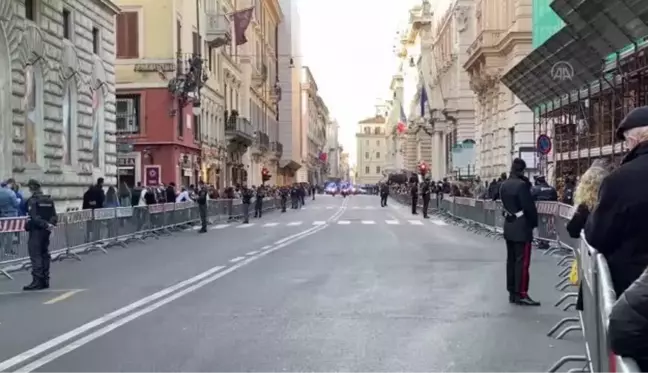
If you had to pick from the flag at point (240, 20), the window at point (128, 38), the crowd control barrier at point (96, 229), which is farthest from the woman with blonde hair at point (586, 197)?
the flag at point (240, 20)

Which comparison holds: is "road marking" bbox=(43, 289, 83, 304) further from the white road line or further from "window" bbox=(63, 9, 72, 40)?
"window" bbox=(63, 9, 72, 40)

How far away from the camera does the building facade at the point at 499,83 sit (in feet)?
136

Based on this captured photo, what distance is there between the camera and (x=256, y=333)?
9.23 metres

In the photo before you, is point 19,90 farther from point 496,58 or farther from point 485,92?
point 485,92

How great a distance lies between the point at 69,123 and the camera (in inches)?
1174

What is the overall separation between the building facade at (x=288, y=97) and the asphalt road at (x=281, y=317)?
86627mm

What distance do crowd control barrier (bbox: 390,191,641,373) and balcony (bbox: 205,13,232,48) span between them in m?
15.4

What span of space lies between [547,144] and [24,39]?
15109mm

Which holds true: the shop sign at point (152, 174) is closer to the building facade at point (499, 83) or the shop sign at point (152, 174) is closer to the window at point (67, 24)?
the window at point (67, 24)

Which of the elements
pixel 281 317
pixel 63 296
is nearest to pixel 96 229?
pixel 63 296

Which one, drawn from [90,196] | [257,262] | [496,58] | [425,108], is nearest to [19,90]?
[90,196]

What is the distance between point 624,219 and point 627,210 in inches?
2.9

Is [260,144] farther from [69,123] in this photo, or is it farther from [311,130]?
[311,130]

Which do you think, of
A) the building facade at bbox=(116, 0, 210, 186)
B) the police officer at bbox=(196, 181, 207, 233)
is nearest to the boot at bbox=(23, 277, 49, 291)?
the police officer at bbox=(196, 181, 207, 233)
